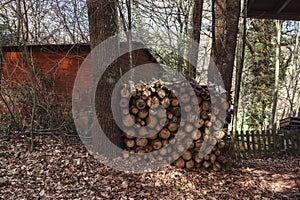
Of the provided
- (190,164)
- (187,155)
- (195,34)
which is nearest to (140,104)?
(187,155)

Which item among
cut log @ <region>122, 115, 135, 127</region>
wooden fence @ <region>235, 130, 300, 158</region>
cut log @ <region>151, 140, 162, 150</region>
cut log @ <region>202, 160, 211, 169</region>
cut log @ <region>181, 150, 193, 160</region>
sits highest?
cut log @ <region>122, 115, 135, 127</region>

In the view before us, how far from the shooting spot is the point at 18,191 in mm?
2855

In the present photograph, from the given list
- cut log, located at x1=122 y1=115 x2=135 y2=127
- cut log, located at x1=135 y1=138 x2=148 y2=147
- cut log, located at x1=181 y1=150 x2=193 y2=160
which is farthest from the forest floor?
cut log, located at x1=122 y1=115 x2=135 y2=127

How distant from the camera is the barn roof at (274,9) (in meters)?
4.27

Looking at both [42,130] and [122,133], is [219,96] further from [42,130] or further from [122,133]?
[42,130]

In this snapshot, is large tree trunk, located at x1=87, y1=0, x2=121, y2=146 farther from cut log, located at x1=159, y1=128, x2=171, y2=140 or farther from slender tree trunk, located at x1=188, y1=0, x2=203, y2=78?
slender tree trunk, located at x1=188, y1=0, x2=203, y2=78

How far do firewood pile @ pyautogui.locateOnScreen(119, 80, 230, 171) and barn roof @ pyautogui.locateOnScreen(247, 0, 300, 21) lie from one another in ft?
6.33

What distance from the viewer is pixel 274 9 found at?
446 cm

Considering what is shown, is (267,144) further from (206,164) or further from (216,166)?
(206,164)

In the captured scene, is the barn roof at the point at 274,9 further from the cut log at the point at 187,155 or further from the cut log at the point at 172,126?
the cut log at the point at 187,155

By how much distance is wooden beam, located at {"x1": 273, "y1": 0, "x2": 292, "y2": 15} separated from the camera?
414cm

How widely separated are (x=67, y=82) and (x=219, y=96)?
4.74 meters

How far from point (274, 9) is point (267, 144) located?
359cm

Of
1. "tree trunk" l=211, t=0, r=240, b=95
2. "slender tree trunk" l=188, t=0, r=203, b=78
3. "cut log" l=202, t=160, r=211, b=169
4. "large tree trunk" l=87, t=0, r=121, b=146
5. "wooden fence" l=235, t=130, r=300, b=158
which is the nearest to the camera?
"large tree trunk" l=87, t=0, r=121, b=146
